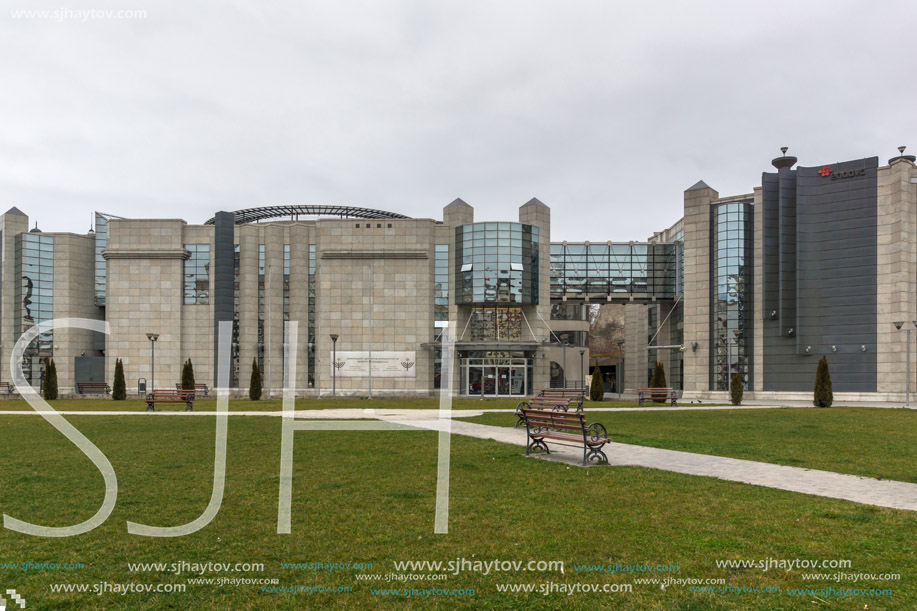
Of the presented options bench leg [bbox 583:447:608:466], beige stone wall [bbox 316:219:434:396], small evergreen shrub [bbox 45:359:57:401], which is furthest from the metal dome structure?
bench leg [bbox 583:447:608:466]

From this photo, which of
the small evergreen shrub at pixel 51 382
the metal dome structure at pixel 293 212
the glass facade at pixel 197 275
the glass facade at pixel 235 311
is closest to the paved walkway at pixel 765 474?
the small evergreen shrub at pixel 51 382

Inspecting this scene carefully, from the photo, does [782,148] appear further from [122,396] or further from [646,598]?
[122,396]

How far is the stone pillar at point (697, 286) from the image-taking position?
47000 mm

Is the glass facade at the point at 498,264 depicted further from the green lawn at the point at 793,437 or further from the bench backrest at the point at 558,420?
the bench backrest at the point at 558,420

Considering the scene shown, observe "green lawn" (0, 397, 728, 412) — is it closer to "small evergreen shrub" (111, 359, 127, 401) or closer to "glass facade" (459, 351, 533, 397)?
"small evergreen shrub" (111, 359, 127, 401)

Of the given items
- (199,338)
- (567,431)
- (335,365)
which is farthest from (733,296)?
(199,338)

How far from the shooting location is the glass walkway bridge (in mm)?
54281

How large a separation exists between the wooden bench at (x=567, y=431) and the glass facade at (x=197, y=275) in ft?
148

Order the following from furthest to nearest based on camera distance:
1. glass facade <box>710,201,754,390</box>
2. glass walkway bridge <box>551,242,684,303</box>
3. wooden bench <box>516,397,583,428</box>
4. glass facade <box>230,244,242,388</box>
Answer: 1. glass walkway bridge <box>551,242,684,303</box>
2. glass facade <box>230,244,242,388</box>
3. glass facade <box>710,201,754,390</box>
4. wooden bench <box>516,397,583,428</box>

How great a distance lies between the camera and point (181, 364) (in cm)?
5188

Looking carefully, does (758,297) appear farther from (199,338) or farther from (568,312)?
(199,338)

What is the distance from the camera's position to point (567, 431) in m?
12.6

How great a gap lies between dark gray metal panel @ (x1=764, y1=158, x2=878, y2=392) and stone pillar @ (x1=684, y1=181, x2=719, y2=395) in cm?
441

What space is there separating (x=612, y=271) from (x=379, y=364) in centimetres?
2222
